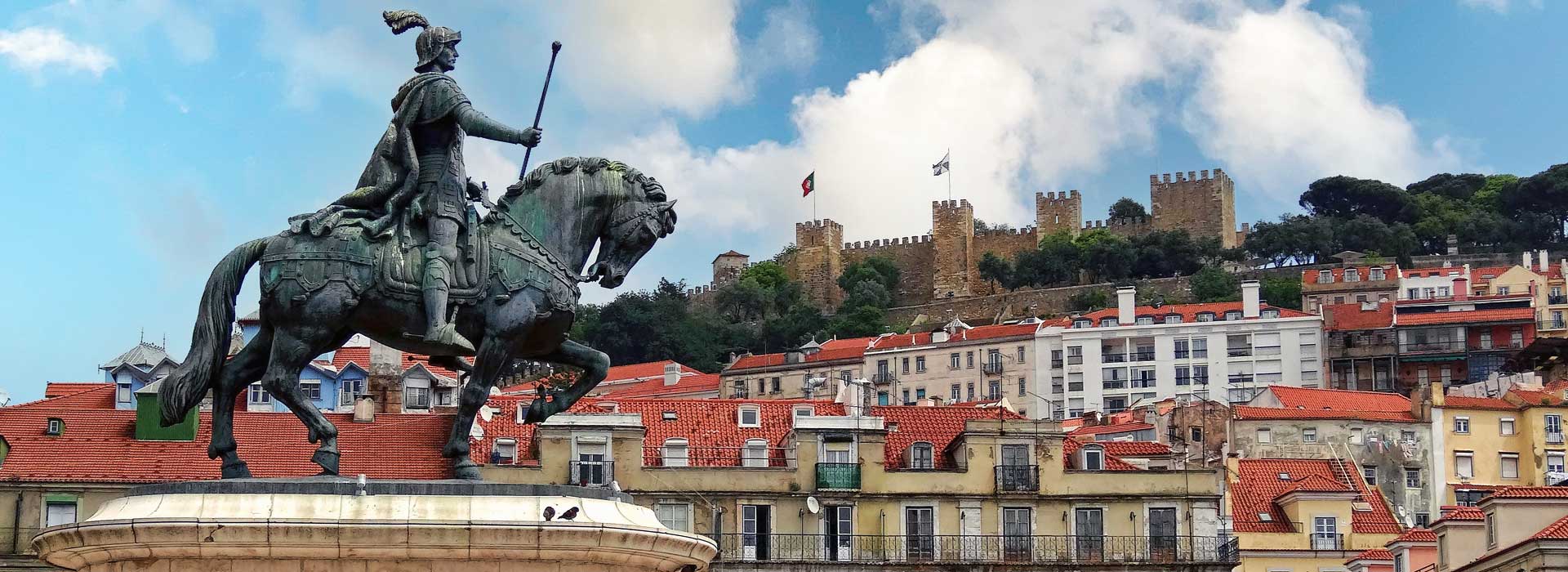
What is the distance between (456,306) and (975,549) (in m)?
35.5

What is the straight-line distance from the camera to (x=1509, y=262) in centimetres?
13450

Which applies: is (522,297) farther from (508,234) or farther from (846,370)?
(846,370)

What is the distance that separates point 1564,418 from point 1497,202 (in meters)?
69.4

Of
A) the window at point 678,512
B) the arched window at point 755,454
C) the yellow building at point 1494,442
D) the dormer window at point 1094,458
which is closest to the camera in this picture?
the window at point 678,512

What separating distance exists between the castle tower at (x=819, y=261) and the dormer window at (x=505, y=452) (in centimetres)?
10838

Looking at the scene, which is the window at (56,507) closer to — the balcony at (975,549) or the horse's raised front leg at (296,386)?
the balcony at (975,549)

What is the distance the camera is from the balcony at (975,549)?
4831cm

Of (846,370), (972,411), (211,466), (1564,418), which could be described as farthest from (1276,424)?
(211,466)

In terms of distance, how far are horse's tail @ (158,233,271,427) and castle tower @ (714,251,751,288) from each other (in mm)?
141441

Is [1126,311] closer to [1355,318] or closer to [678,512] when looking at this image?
[1355,318]

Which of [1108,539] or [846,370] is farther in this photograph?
[846,370]

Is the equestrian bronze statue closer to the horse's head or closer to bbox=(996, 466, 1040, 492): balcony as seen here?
the horse's head

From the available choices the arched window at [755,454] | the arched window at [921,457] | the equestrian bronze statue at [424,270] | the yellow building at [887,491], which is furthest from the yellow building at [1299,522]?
the equestrian bronze statue at [424,270]

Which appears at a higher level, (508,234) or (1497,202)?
(1497,202)
